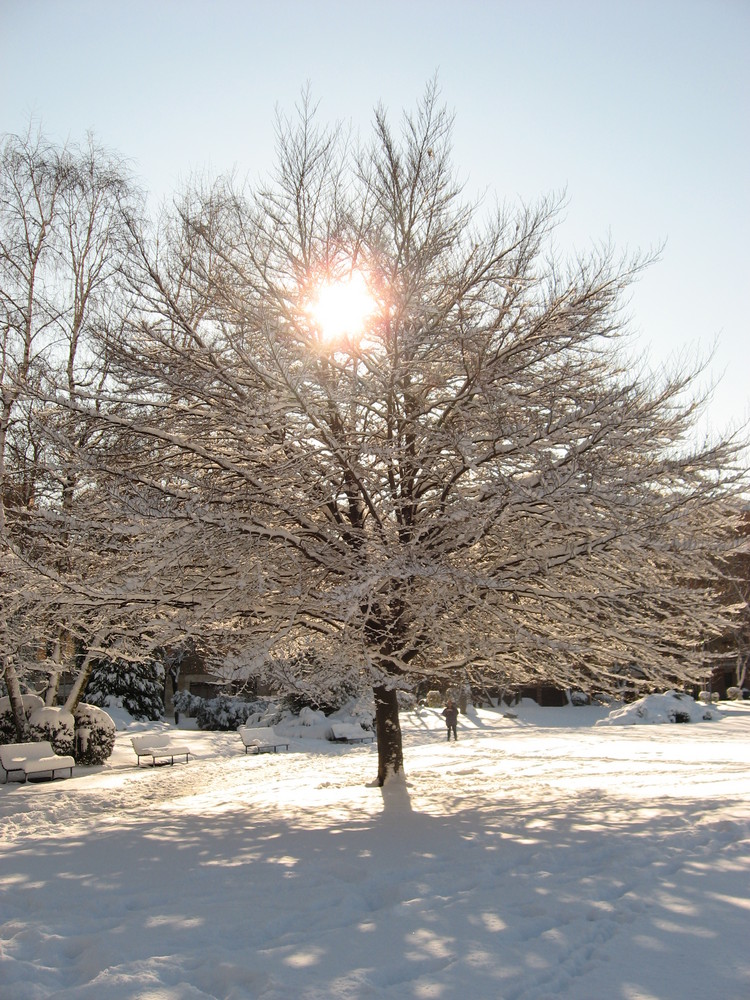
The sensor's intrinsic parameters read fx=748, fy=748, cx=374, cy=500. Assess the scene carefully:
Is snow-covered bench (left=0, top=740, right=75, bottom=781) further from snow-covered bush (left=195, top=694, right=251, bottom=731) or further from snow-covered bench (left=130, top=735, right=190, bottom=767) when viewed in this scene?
snow-covered bush (left=195, top=694, right=251, bottom=731)

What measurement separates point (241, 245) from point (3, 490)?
8.99 meters

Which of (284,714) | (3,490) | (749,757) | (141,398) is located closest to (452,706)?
(284,714)

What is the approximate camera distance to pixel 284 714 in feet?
80.7

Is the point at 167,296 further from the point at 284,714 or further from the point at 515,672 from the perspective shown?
the point at 284,714

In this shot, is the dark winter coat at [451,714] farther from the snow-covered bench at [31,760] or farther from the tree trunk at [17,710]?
the tree trunk at [17,710]

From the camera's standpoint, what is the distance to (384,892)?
5727 millimetres

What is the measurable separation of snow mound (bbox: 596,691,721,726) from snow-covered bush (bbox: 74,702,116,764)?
57.2 ft

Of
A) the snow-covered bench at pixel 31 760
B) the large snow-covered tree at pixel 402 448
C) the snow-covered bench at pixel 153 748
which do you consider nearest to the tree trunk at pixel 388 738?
the large snow-covered tree at pixel 402 448

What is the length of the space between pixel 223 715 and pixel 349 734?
30.6 feet

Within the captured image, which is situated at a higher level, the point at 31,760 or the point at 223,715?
the point at 223,715

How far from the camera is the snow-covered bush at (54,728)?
16203mm

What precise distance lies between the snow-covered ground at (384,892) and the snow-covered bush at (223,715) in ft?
60.0

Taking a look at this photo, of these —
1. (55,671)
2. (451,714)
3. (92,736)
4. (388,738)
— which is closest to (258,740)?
(92,736)

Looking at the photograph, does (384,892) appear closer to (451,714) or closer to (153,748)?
(153,748)
